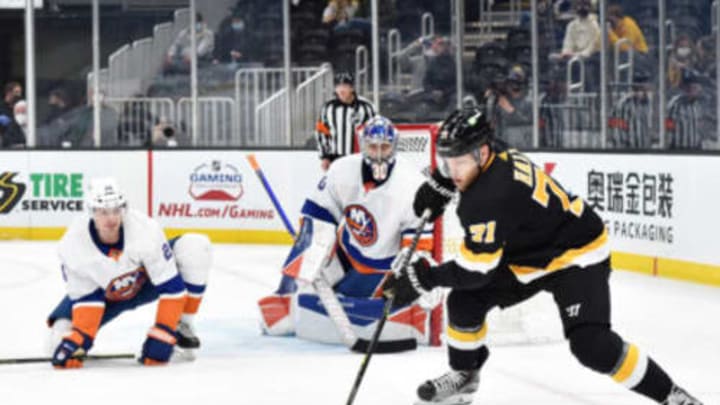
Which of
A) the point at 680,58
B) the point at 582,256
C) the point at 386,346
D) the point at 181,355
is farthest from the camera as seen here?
the point at 680,58

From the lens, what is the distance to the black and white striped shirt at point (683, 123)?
31.1 ft

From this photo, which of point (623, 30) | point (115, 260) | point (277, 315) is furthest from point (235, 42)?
point (115, 260)

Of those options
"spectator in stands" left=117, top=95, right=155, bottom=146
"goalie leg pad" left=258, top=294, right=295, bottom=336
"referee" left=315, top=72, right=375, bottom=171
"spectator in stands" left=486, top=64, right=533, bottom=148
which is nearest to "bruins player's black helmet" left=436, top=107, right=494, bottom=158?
"goalie leg pad" left=258, top=294, right=295, bottom=336

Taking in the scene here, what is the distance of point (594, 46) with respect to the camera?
1080 cm

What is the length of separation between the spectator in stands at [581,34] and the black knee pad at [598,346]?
676cm

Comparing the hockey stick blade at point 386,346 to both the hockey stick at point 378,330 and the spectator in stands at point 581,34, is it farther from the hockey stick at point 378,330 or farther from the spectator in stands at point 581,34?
the spectator in stands at point 581,34

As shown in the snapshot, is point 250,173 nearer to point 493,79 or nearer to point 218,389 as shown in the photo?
point 493,79

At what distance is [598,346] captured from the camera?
422 centimetres

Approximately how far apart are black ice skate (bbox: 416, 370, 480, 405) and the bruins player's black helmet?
2.68 ft

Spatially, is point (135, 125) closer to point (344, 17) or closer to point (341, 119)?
point (344, 17)

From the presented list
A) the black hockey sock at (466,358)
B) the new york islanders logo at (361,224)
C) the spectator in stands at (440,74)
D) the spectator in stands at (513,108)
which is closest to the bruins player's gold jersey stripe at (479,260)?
the black hockey sock at (466,358)

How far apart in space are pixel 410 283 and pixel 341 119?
5729 mm

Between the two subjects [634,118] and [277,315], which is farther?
[634,118]

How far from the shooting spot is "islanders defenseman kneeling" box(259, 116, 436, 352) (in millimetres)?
6277
